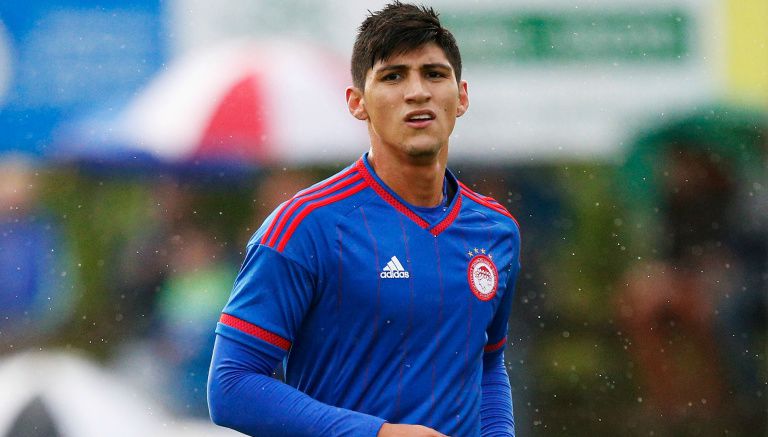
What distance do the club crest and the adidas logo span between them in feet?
0.55

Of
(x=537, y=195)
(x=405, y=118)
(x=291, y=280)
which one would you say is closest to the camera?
(x=291, y=280)

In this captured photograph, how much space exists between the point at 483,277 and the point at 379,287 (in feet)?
0.91

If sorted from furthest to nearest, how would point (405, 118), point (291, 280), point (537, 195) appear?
point (537, 195) → point (405, 118) → point (291, 280)

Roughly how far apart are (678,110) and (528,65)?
752mm

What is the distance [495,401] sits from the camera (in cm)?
271

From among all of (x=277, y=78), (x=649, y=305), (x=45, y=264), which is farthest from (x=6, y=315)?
(x=649, y=305)

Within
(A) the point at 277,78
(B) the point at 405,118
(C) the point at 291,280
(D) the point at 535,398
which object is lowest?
(D) the point at 535,398

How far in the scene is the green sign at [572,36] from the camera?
231 inches

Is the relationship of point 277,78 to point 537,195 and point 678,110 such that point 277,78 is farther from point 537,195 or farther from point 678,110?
point 678,110

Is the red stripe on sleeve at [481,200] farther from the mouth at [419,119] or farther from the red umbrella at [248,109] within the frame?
the red umbrella at [248,109]

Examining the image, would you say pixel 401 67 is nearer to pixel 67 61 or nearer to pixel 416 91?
pixel 416 91

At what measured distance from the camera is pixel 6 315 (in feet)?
18.7

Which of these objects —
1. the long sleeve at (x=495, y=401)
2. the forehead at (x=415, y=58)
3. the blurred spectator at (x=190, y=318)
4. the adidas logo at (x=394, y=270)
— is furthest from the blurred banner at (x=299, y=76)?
the adidas logo at (x=394, y=270)

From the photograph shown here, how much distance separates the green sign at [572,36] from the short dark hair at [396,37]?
334cm
